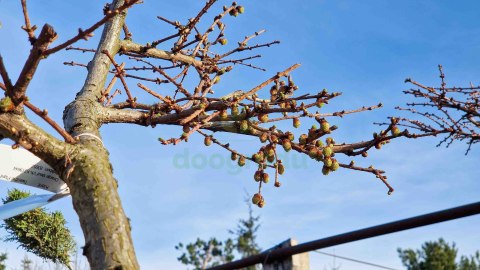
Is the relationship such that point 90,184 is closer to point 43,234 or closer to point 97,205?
point 97,205

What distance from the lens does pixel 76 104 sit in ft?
9.57

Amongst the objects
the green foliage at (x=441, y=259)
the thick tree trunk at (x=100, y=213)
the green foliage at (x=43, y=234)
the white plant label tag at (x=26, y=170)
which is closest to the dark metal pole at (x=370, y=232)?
the thick tree trunk at (x=100, y=213)

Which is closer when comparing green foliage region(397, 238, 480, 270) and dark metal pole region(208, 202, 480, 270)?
A: dark metal pole region(208, 202, 480, 270)

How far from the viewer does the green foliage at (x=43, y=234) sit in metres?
3.90

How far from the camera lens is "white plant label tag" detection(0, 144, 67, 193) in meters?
2.58

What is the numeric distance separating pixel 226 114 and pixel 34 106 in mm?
785

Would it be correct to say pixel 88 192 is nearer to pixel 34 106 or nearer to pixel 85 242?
pixel 85 242

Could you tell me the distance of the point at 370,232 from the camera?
86.4 inches

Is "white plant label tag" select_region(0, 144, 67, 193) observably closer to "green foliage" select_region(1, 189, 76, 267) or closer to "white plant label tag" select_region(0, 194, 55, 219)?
"white plant label tag" select_region(0, 194, 55, 219)

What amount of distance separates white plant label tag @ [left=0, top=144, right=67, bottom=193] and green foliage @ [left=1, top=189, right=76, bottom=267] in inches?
50.4

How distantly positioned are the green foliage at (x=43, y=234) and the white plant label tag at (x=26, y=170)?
1.28m

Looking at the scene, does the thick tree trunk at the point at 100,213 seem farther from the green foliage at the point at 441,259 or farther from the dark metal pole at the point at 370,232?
the green foliage at the point at 441,259

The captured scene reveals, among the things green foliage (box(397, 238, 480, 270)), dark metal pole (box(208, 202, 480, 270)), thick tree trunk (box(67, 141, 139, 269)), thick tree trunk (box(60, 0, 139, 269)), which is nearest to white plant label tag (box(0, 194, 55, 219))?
thick tree trunk (box(60, 0, 139, 269))

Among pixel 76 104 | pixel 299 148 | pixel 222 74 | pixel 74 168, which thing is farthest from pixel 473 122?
pixel 74 168
